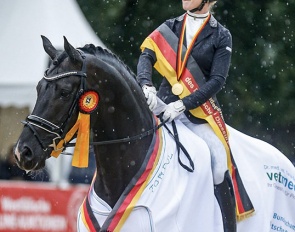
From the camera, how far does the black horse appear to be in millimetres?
6238

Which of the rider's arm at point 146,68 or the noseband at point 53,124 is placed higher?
the rider's arm at point 146,68

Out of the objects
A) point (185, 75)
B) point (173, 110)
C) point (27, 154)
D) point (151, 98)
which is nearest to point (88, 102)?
point (27, 154)

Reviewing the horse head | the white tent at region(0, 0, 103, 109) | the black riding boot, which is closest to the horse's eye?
the horse head

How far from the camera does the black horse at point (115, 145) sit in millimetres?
6238

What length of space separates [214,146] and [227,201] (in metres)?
0.43

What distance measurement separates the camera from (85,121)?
6.36 metres

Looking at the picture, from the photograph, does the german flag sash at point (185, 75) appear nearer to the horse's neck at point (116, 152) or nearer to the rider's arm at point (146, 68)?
the rider's arm at point (146, 68)

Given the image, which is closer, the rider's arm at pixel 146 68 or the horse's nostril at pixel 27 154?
the horse's nostril at pixel 27 154

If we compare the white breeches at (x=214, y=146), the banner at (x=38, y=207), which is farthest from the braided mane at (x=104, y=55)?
the banner at (x=38, y=207)

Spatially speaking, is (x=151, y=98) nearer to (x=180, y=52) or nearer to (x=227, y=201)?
(x=180, y=52)

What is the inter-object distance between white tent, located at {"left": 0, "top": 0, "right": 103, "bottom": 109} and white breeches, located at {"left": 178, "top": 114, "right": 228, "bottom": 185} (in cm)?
580

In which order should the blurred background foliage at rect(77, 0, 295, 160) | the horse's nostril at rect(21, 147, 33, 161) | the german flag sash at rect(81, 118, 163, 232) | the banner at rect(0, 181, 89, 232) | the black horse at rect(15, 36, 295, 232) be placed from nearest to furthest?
the horse's nostril at rect(21, 147, 33, 161) < the black horse at rect(15, 36, 295, 232) < the german flag sash at rect(81, 118, 163, 232) < the banner at rect(0, 181, 89, 232) < the blurred background foliage at rect(77, 0, 295, 160)

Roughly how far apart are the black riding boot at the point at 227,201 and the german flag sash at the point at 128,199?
0.65 meters

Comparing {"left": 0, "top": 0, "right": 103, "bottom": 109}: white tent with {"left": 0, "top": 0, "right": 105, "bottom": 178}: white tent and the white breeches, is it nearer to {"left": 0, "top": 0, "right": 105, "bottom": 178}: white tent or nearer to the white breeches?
{"left": 0, "top": 0, "right": 105, "bottom": 178}: white tent
